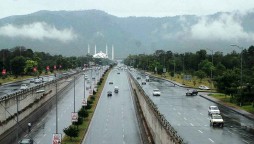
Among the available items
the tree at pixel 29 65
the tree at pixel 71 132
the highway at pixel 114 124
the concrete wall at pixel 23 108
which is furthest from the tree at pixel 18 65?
the tree at pixel 71 132

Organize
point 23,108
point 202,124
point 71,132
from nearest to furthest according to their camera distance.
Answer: point 71,132, point 202,124, point 23,108

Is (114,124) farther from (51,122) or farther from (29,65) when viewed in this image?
(29,65)

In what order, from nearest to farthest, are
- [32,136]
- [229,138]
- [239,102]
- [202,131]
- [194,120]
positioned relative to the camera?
→ [229,138] → [202,131] → [32,136] → [194,120] → [239,102]

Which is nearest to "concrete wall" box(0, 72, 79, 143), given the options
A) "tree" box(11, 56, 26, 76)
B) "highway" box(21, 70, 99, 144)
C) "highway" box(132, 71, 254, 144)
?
"highway" box(21, 70, 99, 144)

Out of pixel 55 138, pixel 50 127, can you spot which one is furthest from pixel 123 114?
A: pixel 55 138

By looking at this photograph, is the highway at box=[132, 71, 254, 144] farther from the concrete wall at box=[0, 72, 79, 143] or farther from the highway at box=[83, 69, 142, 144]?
the concrete wall at box=[0, 72, 79, 143]

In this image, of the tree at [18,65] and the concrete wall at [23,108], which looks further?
the tree at [18,65]

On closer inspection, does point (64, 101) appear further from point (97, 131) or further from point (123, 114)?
point (97, 131)

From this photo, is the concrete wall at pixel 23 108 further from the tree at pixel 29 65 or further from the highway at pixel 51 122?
the tree at pixel 29 65

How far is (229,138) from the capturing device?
5038 centimetres

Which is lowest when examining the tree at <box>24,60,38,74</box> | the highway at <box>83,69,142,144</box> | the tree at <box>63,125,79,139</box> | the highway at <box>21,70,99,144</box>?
the highway at <box>21,70,99,144</box>

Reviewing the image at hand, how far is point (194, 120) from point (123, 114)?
59.6 feet

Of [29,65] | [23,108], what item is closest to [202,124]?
[23,108]

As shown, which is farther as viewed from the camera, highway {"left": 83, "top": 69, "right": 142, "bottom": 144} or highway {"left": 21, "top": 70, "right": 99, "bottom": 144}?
highway {"left": 21, "top": 70, "right": 99, "bottom": 144}
